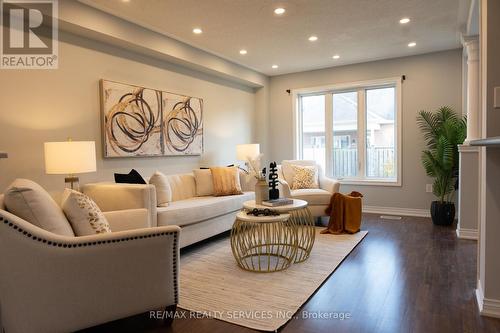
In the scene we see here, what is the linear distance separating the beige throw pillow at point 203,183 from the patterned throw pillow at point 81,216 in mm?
2274

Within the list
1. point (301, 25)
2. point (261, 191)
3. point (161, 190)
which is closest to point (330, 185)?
point (261, 191)

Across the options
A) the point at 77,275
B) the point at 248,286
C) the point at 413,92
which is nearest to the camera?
the point at 77,275

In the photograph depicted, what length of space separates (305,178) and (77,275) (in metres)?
3.69

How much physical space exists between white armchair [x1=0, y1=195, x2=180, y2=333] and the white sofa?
1070 mm

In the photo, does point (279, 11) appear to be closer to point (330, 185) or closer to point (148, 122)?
point (148, 122)

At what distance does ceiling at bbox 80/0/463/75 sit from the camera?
11.0ft

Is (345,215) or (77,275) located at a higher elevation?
(77,275)

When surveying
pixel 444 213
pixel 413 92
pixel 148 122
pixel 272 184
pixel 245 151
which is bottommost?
pixel 444 213

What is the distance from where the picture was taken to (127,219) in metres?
2.62

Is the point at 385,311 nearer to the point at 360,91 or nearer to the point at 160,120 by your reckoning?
the point at 160,120

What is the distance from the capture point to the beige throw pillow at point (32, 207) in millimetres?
1745

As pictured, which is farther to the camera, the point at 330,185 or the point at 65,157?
the point at 330,185

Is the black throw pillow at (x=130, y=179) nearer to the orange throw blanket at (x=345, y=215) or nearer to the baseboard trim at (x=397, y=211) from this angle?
the orange throw blanket at (x=345, y=215)

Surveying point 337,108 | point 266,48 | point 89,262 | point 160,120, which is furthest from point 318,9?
point 89,262
